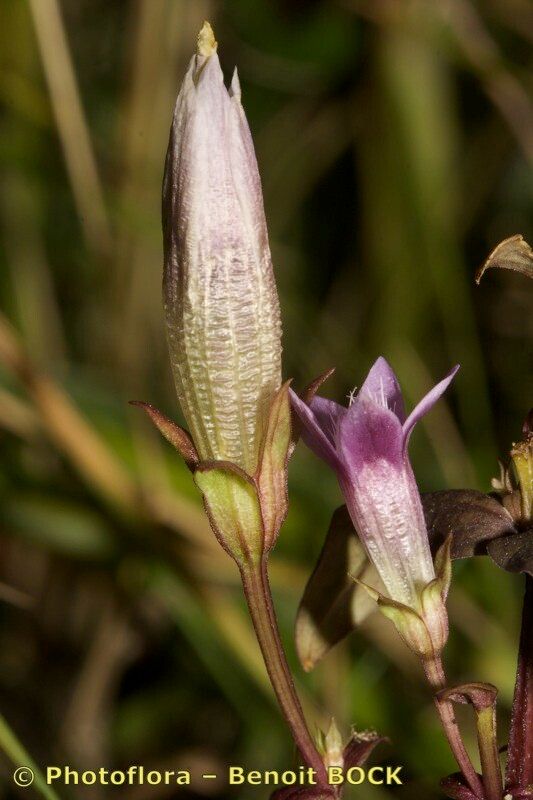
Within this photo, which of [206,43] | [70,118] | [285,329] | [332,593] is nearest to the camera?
[206,43]

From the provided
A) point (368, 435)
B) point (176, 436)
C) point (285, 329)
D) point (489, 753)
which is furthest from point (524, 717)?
point (285, 329)

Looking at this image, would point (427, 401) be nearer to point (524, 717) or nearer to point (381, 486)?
point (381, 486)

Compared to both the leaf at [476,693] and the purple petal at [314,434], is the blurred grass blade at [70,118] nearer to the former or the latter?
the purple petal at [314,434]

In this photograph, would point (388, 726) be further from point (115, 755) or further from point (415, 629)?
point (415, 629)

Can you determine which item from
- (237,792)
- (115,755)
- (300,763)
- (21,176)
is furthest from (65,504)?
(300,763)

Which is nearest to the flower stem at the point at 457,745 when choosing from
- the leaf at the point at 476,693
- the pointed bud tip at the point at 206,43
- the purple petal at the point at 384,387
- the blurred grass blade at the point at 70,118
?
the leaf at the point at 476,693
